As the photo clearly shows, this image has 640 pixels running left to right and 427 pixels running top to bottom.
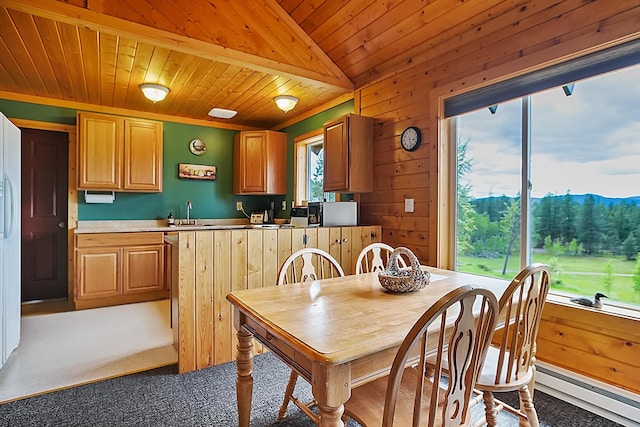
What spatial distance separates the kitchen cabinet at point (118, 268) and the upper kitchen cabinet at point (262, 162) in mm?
1376

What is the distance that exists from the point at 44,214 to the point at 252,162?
101 inches

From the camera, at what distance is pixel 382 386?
1414mm

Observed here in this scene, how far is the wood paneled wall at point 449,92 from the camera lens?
6.33 feet

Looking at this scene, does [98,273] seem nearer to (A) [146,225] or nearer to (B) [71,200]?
(A) [146,225]

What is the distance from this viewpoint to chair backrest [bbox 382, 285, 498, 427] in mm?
932

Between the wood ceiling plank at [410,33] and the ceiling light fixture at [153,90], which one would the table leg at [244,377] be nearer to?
the wood ceiling plank at [410,33]

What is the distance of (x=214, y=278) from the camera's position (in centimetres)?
251

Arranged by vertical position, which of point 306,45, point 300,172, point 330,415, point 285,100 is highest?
point 306,45

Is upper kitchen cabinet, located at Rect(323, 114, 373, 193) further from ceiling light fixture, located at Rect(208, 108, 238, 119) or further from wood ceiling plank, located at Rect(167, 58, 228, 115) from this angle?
ceiling light fixture, located at Rect(208, 108, 238, 119)

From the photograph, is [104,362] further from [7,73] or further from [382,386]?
[7,73]

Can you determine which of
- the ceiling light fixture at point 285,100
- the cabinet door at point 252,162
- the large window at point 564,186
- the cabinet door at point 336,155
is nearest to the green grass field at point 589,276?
the large window at point 564,186

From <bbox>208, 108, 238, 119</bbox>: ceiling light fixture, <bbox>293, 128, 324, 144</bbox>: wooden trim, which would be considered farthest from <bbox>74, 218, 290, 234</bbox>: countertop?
<bbox>208, 108, 238, 119</bbox>: ceiling light fixture

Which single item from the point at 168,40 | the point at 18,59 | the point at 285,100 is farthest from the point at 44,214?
the point at 285,100

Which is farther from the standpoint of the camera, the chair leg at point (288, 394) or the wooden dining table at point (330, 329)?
the chair leg at point (288, 394)
